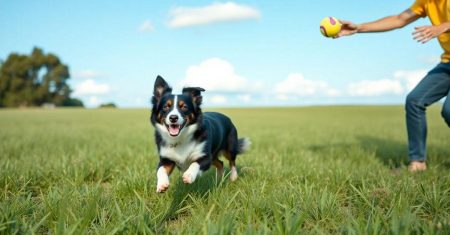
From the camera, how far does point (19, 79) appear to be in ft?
225

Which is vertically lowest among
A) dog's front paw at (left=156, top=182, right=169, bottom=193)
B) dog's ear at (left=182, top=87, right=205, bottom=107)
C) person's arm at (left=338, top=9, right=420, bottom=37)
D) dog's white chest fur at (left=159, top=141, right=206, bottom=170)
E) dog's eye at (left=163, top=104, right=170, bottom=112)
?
dog's front paw at (left=156, top=182, right=169, bottom=193)

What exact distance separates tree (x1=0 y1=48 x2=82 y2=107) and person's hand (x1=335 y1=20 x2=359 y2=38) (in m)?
71.0

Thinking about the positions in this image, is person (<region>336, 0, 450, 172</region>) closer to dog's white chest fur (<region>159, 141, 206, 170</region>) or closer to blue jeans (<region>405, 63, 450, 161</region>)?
blue jeans (<region>405, 63, 450, 161</region>)

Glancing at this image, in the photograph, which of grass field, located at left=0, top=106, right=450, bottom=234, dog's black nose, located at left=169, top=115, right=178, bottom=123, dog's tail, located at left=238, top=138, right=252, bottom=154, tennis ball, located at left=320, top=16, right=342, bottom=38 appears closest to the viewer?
grass field, located at left=0, top=106, right=450, bottom=234

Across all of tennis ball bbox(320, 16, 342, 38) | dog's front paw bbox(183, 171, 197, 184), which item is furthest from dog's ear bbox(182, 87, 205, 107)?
tennis ball bbox(320, 16, 342, 38)

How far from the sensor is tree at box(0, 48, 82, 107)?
6794 centimetres

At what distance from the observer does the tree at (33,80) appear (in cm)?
6794

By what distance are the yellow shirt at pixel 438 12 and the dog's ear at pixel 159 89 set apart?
3.80 meters

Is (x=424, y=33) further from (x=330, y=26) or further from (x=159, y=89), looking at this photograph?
(x=159, y=89)

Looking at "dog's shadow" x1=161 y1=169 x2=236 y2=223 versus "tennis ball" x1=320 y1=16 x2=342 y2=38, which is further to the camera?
"tennis ball" x1=320 y1=16 x2=342 y2=38

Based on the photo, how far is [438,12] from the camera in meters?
5.47

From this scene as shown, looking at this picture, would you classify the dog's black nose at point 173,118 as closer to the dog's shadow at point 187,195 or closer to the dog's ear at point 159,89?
the dog's ear at point 159,89

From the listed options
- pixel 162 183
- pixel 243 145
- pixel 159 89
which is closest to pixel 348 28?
pixel 243 145

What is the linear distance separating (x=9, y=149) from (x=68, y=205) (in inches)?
238
